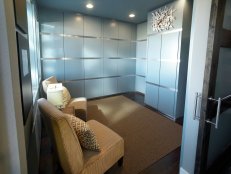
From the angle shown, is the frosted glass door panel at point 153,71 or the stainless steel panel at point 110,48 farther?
the stainless steel panel at point 110,48

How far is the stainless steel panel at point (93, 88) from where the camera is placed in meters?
4.54

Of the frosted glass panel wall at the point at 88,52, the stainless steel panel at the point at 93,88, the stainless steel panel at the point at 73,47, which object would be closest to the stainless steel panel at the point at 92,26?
the frosted glass panel wall at the point at 88,52

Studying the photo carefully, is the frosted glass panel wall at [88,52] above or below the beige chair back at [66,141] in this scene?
above

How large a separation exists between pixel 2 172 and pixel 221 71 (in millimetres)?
1851

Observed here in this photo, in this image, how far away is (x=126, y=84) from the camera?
17.5 feet

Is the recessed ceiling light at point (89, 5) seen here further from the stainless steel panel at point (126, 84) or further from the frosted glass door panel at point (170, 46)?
the stainless steel panel at point (126, 84)

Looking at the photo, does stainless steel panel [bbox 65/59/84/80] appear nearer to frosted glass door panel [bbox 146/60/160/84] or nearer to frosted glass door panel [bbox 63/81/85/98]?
frosted glass door panel [bbox 63/81/85/98]

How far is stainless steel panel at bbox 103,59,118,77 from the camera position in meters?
4.73

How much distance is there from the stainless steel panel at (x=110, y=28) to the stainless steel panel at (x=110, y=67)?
769mm

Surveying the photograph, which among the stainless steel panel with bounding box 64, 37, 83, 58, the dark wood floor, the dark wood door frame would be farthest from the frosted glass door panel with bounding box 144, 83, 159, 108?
the dark wood door frame

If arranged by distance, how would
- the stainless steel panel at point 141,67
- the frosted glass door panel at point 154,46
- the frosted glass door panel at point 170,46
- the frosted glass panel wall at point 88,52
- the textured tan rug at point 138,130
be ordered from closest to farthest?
the textured tan rug at point 138,130
the frosted glass door panel at point 170,46
the frosted glass door panel at point 154,46
the frosted glass panel wall at point 88,52
the stainless steel panel at point 141,67

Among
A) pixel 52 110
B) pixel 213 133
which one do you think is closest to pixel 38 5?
pixel 52 110

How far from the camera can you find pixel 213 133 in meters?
1.63

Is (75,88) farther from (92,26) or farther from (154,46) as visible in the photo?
(154,46)
